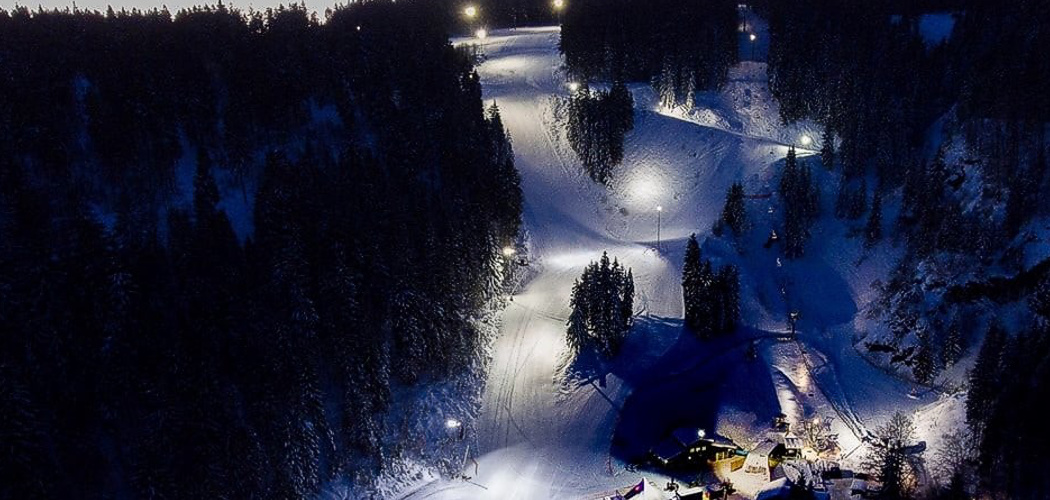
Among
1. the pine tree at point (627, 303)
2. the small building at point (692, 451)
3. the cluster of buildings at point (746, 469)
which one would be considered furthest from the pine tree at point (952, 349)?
the pine tree at point (627, 303)

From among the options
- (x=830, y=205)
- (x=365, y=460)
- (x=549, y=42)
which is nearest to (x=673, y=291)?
(x=830, y=205)

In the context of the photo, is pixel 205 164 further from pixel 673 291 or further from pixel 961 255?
pixel 961 255

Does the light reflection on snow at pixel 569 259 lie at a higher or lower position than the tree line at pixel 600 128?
lower

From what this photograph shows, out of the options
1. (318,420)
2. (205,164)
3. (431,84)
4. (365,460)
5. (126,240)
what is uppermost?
(431,84)

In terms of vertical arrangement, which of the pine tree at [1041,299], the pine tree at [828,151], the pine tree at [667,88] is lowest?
the pine tree at [1041,299]

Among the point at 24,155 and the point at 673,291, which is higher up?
the point at 24,155

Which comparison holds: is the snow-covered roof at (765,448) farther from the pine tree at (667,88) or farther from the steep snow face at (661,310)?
the pine tree at (667,88)

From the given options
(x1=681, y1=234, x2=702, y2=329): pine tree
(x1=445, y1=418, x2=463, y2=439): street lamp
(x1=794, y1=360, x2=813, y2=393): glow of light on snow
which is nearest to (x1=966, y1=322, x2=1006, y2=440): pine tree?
(x1=794, y1=360, x2=813, y2=393): glow of light on snow

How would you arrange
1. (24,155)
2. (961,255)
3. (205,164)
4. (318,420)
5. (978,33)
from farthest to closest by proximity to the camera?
(978,33), (205,164), (24,155), (961,255), (318,420)
